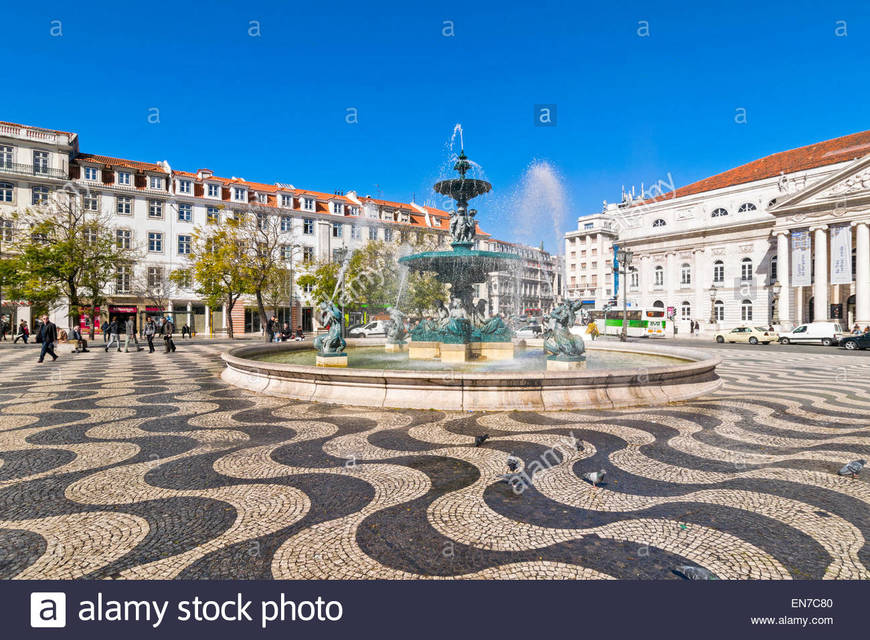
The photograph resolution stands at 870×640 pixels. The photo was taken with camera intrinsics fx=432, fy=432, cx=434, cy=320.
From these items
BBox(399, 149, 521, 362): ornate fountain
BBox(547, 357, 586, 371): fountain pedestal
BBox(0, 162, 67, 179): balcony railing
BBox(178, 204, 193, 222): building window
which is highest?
BBox(0, 162, 67, 179): balcony railing

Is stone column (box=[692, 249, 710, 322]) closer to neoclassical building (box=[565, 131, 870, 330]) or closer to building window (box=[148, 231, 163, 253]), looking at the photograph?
neoclassical building (box=[565, 131, 870, 330])

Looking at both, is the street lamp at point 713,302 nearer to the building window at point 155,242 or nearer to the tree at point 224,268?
the tree at point 224,268

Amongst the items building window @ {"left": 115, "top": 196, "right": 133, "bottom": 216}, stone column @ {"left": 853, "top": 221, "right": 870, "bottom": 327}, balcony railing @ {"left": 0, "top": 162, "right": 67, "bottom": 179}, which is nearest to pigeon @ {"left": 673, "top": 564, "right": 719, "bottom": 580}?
stone column @ {"left": 853, "top": 221, "right": 870, "bottom": 327}

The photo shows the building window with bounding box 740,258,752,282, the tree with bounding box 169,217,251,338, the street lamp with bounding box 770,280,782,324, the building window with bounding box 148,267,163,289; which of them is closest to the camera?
the tree with bounding box 169,217,251,338

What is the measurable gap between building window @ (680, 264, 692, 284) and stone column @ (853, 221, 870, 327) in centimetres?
1566

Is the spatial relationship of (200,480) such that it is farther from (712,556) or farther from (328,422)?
(712,556)

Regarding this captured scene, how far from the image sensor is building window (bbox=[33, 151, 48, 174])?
38094 millimetres

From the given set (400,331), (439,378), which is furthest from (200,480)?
(400,331)

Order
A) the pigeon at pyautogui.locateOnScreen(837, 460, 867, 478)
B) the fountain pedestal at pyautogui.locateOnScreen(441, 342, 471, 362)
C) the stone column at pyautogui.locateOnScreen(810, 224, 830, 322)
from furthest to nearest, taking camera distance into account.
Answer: the stone column at pyautogui.locateOnScreen(810, 224, 830, 322), the fountain pedestal at pyautogui.locateOnScreen(441, 342, 471, 362), the pigeon at pyautogui.locateOnScreen(837, 460, 867, 478)

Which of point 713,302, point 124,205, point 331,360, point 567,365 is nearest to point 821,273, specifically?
point 713,302

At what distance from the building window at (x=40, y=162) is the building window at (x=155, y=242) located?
9.26m

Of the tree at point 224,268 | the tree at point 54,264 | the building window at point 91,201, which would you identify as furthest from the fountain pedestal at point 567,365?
the building window at point 91,201

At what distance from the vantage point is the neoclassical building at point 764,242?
38.6 meters

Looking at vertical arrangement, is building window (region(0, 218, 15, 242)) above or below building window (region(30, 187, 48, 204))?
below
